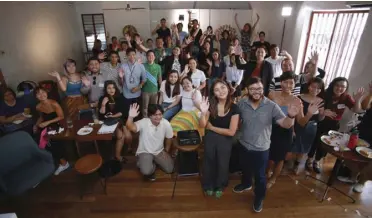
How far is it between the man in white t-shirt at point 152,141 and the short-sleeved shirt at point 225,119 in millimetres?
729

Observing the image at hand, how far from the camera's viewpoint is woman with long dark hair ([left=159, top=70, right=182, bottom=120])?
3592 millimetres

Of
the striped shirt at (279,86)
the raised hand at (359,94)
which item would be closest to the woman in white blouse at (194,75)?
the striped shirt at (279,86)

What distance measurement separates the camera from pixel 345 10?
425cm

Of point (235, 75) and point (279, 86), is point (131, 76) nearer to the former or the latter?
point (235, 75)

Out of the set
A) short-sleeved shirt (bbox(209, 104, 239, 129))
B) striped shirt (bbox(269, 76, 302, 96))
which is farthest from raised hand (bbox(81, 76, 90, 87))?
striped shirt (bbox(269, 76, 302, 96))

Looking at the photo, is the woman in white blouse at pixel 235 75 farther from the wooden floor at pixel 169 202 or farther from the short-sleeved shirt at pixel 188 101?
the wooden floor at pixel 169 202

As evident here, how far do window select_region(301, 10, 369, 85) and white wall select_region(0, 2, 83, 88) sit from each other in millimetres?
7106

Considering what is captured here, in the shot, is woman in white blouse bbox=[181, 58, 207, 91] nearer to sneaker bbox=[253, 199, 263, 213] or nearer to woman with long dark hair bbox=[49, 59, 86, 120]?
woman with long dark hair bbox=[49, 59, 86, 120]

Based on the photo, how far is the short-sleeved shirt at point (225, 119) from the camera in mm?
2316

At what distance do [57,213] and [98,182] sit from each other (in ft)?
1.98

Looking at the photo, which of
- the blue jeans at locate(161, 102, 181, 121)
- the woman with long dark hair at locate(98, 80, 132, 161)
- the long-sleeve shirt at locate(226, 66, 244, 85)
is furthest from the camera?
the long-sleeve shirt at locate(226, 66, 244, 85)

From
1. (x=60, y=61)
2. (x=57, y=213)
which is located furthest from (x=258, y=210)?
(x=60, y=61)

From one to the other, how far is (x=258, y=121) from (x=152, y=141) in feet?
4.70

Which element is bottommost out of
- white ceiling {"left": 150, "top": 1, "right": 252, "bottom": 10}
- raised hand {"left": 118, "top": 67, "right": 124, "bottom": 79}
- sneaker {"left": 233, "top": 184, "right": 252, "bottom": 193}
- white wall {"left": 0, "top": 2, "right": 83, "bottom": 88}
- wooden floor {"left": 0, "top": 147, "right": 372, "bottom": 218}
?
wooden floor {"left": 0, "top": 147, "right": 372, "bottom": 218}
